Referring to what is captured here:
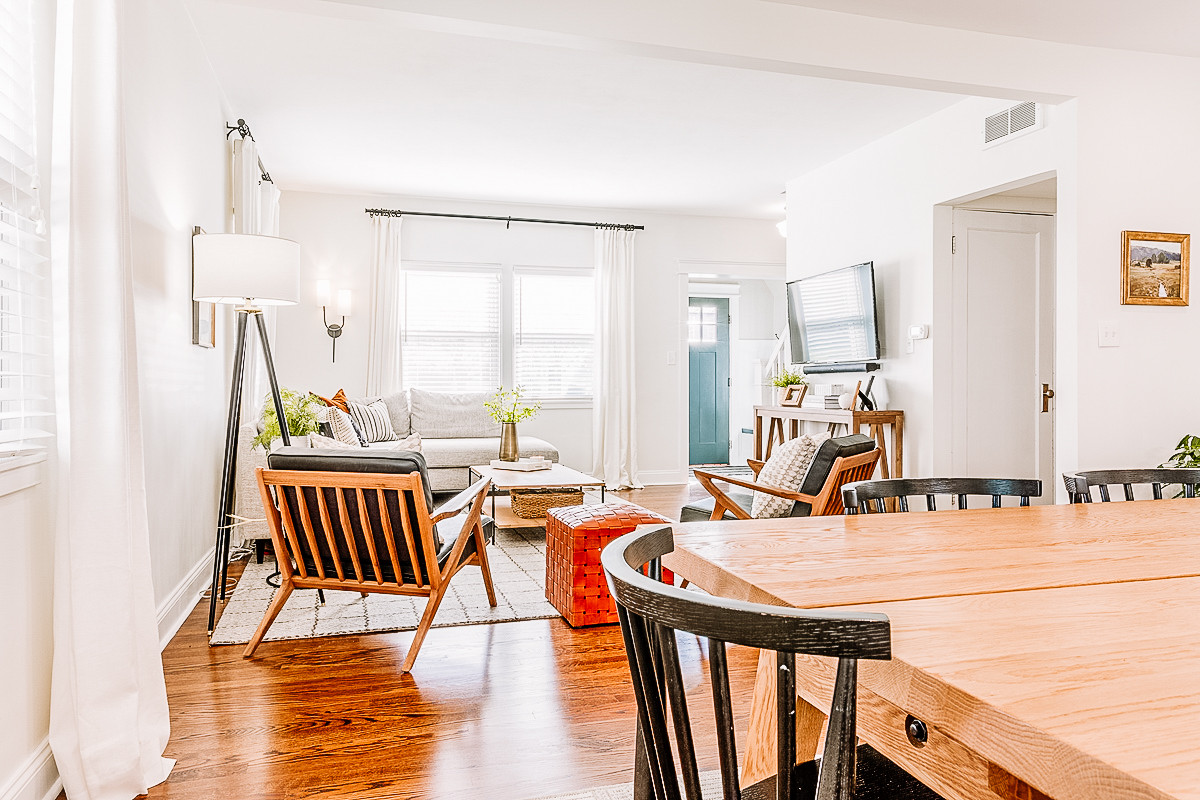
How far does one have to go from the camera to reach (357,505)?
292 cm

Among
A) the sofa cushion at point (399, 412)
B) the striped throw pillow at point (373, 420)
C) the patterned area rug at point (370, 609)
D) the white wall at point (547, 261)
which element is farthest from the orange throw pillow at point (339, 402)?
the patterned area rug at point (370, 609)

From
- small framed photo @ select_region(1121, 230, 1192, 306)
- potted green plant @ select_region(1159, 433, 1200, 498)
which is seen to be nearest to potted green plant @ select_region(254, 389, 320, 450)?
small framed photo @ select_region(1121, 230, 1192, 306)

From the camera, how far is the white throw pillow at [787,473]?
135 inches

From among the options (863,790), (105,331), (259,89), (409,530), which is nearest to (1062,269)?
(409,530)

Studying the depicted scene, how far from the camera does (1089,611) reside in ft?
3.46

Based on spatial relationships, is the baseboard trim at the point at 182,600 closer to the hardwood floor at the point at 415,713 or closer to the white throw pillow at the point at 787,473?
the hardwood floor at the point at 415,713

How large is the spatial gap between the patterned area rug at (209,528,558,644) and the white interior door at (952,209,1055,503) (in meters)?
2.97

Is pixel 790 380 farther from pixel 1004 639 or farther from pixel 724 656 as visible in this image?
pixel 724 656

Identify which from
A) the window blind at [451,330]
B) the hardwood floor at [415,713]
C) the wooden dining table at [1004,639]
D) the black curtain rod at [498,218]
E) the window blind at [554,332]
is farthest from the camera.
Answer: the window blind at [554,332]

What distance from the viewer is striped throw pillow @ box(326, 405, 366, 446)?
17.3ft

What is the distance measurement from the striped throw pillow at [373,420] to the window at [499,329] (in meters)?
0.86

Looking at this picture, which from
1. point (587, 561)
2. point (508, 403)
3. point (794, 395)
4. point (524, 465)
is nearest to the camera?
point (587, 561)

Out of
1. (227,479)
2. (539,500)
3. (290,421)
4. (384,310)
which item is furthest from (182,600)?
(384,310)

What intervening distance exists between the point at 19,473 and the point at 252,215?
148 inches
